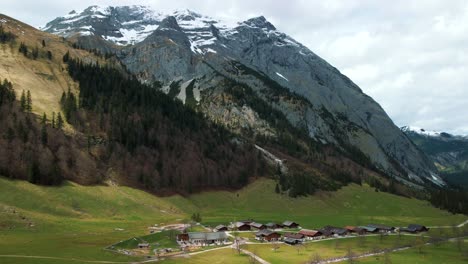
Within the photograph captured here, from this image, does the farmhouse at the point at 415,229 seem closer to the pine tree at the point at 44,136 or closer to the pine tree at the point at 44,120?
the pine tree at the point at 44,136

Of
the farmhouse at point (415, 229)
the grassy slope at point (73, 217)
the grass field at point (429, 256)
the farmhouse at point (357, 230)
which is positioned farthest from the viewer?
the farmhouse at point (415, 229)

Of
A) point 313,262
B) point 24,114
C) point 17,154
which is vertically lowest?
point 313,262

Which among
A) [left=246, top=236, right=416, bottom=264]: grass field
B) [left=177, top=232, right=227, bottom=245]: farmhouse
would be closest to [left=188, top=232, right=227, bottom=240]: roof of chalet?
[left=177, top=232, right=227, bottom=245]: farmhouse

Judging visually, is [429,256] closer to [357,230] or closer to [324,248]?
[324,248]

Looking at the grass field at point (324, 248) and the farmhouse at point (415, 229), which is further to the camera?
the farmhouse at point (415, 229)

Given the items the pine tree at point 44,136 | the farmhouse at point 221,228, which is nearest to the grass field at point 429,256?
the farmhouse at point 221,228

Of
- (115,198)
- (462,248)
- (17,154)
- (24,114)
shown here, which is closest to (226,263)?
(462,248)

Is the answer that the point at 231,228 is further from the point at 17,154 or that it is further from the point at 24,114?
the point at 24,114

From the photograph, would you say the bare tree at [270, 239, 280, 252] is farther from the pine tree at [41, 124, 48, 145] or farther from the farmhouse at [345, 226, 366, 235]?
the pine tree at [41, 124, 48, 145]
